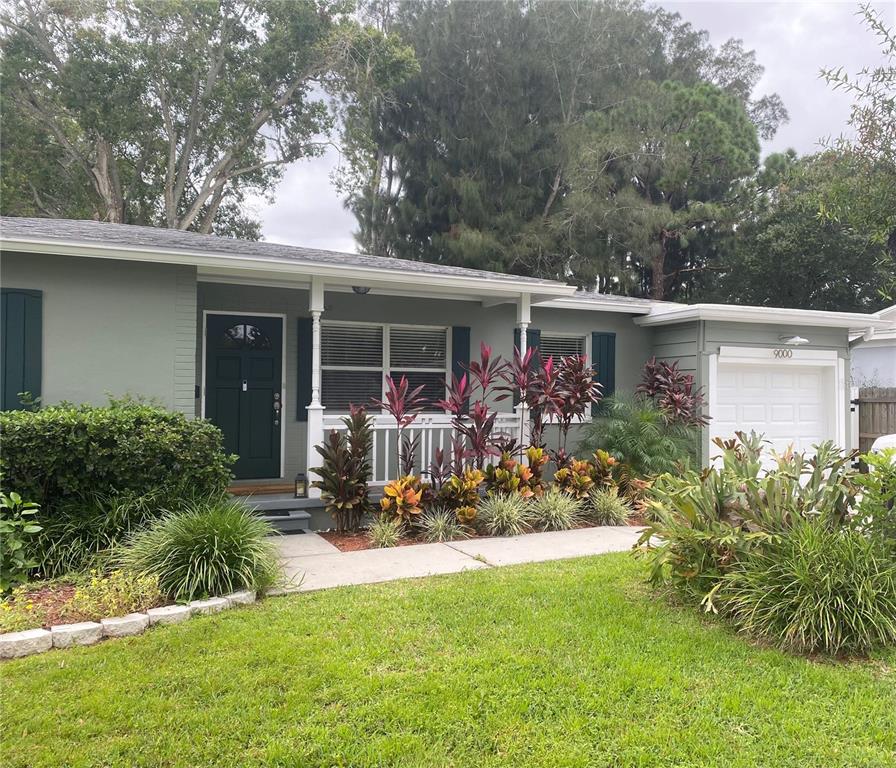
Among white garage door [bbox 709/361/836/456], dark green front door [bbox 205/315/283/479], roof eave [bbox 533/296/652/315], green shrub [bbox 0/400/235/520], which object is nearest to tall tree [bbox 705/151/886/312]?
white garage door [bbox 709/361/836/456]

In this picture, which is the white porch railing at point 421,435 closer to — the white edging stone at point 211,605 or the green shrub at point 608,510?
the green shrub at point 608,510

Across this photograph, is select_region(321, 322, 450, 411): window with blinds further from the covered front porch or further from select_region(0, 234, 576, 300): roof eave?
select_region(0, 234, 576, 300): roof eave

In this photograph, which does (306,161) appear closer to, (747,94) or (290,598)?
(747,94)

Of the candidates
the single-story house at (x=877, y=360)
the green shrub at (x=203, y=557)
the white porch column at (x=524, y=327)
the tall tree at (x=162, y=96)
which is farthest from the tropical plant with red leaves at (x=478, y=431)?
the tall tree at (x=162, y=96)

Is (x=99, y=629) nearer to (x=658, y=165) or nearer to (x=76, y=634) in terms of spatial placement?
(x=76, y=634)

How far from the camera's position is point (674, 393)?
865 cm

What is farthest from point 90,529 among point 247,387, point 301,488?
point 247,387

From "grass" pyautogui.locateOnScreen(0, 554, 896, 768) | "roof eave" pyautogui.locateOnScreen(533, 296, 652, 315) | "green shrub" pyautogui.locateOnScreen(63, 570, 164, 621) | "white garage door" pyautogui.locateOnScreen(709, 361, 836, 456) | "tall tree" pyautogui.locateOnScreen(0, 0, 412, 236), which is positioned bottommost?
"grass" pyautogui.locateOnScreen(0, 554, 896, 768)

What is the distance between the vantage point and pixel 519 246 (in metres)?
18.2

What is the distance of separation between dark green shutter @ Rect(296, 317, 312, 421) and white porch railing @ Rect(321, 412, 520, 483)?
0.79m

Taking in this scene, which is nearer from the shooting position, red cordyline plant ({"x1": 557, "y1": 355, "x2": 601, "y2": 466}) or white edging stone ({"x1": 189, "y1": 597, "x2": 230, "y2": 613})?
white edging stone ({"x1": 189, "y1": 597, "x2": 230, "y2": 613})

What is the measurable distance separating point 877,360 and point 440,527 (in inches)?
448

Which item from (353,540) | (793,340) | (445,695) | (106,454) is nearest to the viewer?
(445,695)

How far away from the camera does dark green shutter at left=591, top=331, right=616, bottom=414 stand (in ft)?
31.9
